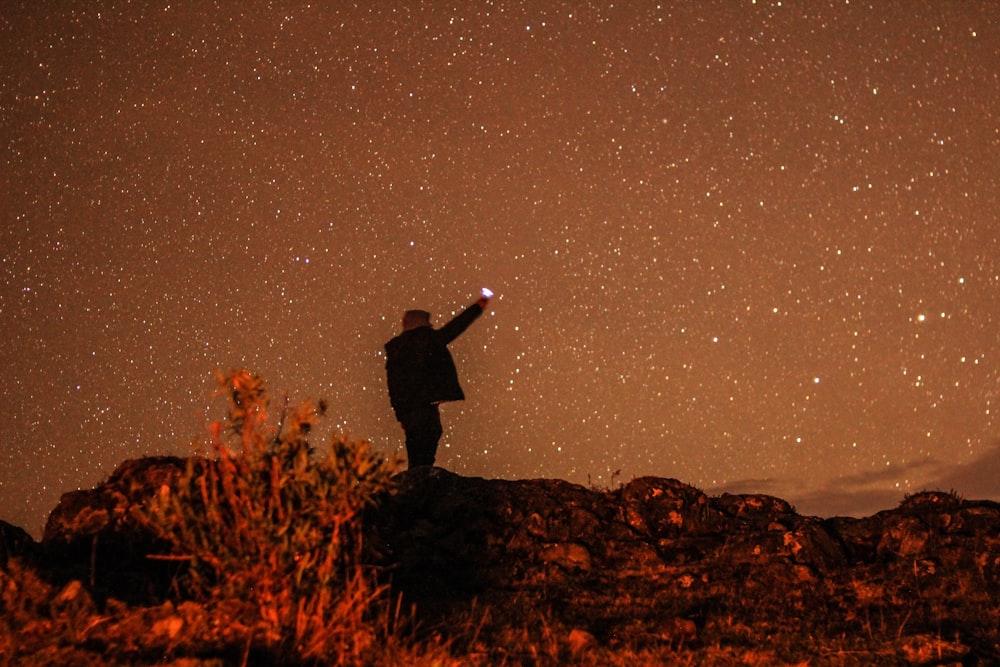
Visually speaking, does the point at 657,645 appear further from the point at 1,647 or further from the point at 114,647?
the point at 1,647

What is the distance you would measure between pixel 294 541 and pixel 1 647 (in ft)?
4.73

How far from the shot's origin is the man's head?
10930 mm

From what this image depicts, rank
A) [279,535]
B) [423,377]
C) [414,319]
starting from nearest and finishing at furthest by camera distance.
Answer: [279,535]
[423,377]
[414,319]

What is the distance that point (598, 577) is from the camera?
24.1ft

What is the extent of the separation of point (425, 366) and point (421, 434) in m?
0.79

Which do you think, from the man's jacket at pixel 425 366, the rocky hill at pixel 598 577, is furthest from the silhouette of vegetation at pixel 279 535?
the man's jacket at pixel 425 366

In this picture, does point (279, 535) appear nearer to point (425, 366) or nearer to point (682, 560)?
point (682, 560)

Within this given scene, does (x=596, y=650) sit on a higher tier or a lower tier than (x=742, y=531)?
lower

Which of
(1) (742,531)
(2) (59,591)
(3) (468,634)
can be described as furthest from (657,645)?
(2) (59,591)

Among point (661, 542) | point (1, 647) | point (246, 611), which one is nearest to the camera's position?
point (1, 647)

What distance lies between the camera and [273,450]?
5.46m

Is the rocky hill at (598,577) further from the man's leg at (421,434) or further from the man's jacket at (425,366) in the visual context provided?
the man's jacket at (425,366)

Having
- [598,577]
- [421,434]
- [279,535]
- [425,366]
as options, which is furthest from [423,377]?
[279,535]

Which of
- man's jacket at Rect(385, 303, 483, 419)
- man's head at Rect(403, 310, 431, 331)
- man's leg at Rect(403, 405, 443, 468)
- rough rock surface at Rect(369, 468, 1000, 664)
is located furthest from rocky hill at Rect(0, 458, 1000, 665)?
man's head at Rect(403, 310, 431, 331)
